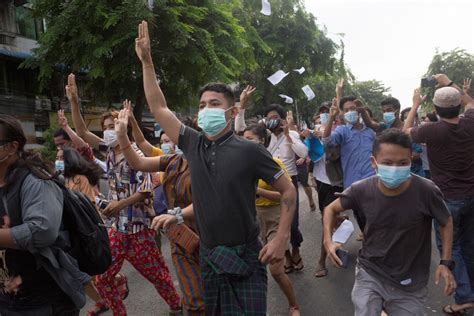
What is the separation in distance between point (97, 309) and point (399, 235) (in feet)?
9.80

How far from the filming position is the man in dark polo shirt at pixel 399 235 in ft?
8.05

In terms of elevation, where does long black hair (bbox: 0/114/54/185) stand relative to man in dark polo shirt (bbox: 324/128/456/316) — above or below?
above

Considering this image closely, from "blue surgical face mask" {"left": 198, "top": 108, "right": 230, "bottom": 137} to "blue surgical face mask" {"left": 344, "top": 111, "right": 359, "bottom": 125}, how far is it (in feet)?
8.16

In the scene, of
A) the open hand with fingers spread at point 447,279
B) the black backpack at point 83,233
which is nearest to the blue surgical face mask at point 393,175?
the open hand with fingers spread at point 447,279

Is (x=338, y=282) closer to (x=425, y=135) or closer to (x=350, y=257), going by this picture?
(x=350, y=257)

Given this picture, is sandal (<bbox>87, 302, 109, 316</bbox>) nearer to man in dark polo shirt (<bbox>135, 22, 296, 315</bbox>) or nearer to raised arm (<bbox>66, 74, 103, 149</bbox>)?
raised arm (<bbox>66, 74, 103, 149</bbox>)

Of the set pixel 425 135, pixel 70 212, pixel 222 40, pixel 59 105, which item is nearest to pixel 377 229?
pixel 425 135

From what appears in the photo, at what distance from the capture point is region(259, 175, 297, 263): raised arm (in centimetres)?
230

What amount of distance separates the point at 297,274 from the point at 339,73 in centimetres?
1943

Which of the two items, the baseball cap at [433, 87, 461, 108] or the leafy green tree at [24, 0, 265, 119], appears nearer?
the baseball cap at [433, 87, 461, 108]

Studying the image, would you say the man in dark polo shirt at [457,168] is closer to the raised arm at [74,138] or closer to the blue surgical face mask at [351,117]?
the blue surgical face mask at [351,117]

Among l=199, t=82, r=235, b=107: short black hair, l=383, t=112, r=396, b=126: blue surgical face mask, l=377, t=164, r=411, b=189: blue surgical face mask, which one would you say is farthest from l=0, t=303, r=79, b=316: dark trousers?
l=383, t=112, r=396, b=126: blue surgical face mask

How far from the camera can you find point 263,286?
2461mm

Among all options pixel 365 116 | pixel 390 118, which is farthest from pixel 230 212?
pixel 390 118
